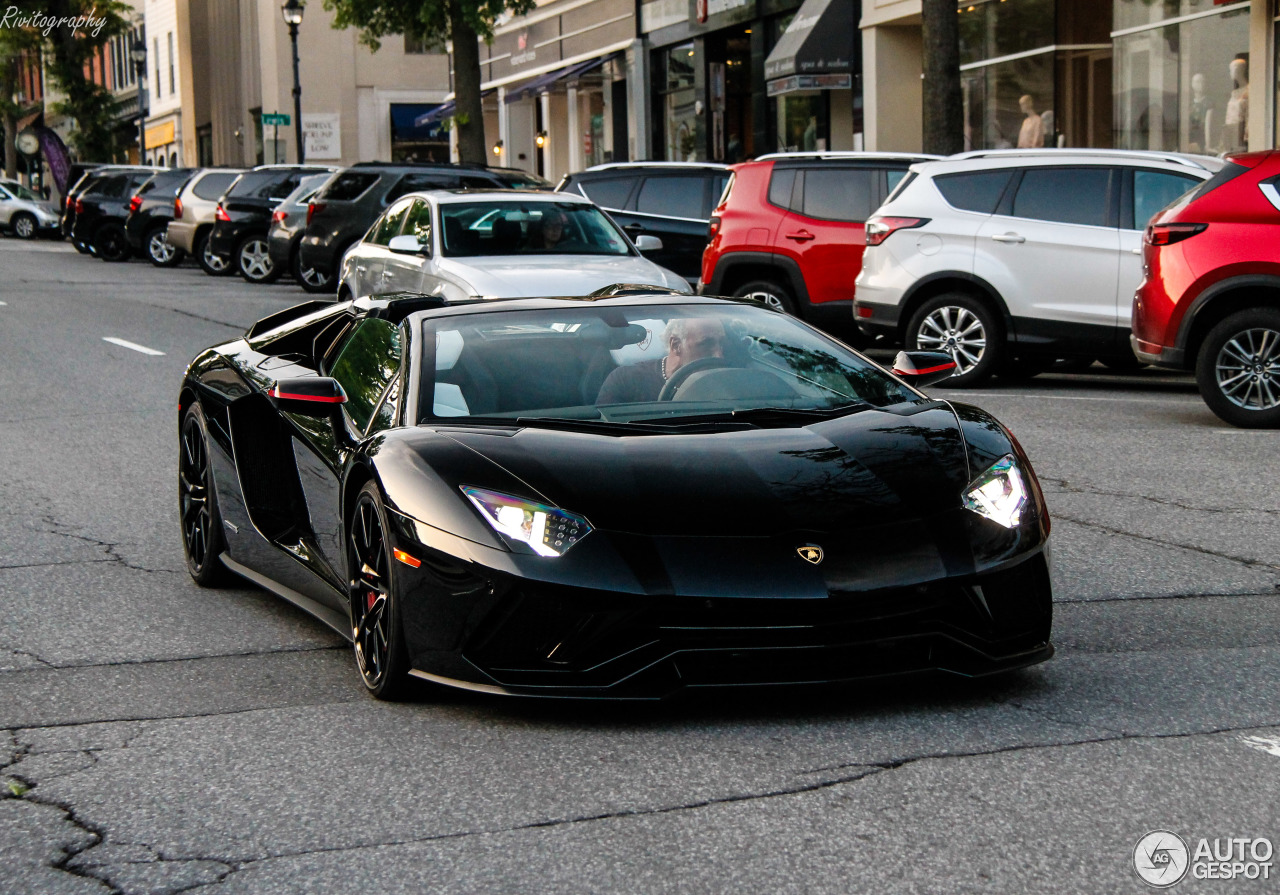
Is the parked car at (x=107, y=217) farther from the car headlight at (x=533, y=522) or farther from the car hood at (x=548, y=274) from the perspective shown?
the car headlight at (x=533, y=522)

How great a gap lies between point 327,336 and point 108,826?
116 inches

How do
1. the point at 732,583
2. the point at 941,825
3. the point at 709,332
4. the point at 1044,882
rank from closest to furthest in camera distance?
1. the point at 1044,882
2. the point at 941,825
3. the point at 732,583
4. the point at 709,332

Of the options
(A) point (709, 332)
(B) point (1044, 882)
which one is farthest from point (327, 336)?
(B) point (1044, 882)

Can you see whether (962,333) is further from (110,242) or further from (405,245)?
(110,242)

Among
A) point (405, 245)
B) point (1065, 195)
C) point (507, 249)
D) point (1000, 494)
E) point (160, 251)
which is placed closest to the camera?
point (1000, 494)

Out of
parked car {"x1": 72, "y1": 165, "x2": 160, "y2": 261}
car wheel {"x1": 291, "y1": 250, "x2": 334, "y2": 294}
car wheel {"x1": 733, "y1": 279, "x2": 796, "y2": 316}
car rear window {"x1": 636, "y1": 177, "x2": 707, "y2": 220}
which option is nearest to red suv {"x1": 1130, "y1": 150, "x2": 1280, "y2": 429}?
car wheel {"x1": 733, "y1": 279, "x2": 796, "y2": 316}

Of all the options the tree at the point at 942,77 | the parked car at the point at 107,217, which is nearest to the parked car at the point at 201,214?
the parked car at the point at 107,217

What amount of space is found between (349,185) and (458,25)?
8.89 meters

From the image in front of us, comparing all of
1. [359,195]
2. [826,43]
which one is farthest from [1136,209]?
[826,43]

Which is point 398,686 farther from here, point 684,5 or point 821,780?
point 684,5

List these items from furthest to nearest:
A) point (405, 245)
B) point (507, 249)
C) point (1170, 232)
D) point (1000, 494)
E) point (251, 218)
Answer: point (251, 218)
point (507, 249)
point (405, 245)
point (1170, 232)
point (1000, 494)

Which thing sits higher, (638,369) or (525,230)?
(525,230)

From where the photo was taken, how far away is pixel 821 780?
4.14 meters

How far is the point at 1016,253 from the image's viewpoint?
13.7 m
